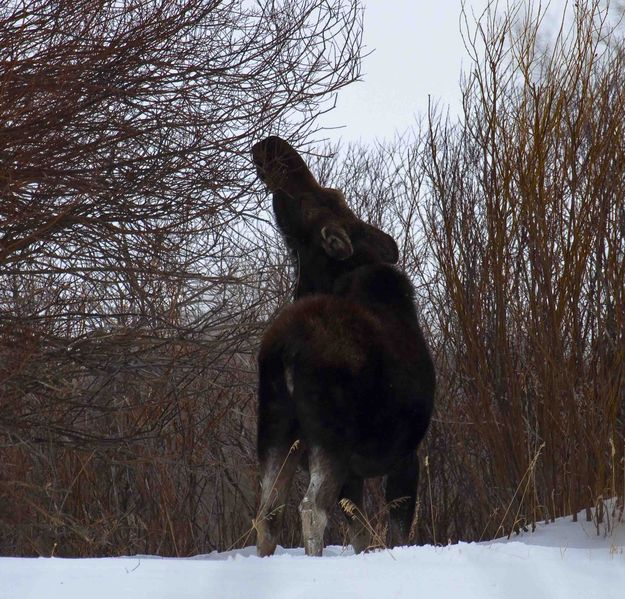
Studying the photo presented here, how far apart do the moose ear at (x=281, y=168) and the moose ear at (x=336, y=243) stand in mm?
407

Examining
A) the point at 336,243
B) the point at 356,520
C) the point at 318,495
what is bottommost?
the point at 356,520

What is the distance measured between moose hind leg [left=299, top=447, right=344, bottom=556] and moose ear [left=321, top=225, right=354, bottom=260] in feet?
3.36

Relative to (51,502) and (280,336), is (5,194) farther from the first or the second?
(51,502)

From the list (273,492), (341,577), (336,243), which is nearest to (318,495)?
(273,492)

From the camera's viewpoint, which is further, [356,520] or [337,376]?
[356,520]

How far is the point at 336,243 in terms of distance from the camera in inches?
197

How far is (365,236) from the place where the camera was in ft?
17.0

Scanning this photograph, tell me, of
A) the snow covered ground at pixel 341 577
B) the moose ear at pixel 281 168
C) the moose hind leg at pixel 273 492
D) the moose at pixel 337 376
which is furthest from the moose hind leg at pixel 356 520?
the moose ear at pixel 281 168

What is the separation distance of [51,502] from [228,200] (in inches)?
181

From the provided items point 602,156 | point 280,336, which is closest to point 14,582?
point 280,336

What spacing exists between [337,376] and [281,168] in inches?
62.1

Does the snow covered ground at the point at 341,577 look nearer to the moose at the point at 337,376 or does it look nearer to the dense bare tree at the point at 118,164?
the moose at the point at 337,376

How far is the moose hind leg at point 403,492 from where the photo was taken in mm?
5047

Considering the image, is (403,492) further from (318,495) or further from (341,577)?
(341,577)
